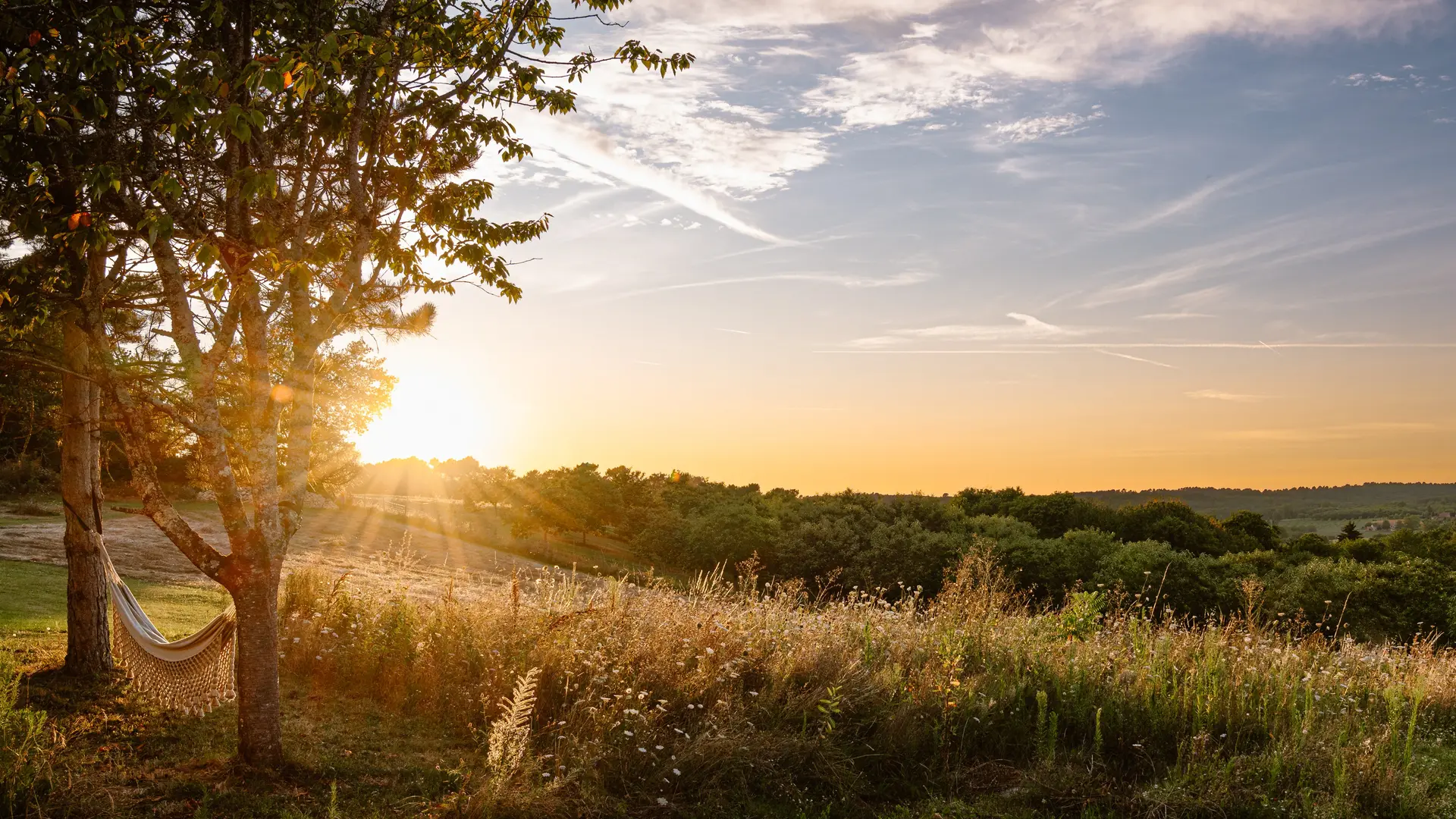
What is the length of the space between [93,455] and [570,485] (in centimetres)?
3339

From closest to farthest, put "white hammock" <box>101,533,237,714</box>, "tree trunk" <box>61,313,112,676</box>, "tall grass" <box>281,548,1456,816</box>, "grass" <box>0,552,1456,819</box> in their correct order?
"grass" <box>0,552,1456,819</box>
"tall grass" <box>281,548,1456,816</box>
"white hammock" <box>101,533,237,714</box>
"tree trunk" <box>61,313,112,676</box>

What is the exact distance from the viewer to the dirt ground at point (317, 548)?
1532 centimetres

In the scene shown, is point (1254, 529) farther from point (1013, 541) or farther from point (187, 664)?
point (187, 664)

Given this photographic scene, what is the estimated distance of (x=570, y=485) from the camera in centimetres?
4112

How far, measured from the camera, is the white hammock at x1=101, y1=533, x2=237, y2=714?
6.73 metres

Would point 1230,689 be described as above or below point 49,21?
below

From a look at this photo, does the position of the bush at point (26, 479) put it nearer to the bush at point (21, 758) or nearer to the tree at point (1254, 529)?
the bush at point (21, 758)

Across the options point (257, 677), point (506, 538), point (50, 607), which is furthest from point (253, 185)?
point (506, 538)

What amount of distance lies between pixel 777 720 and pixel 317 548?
978 inches

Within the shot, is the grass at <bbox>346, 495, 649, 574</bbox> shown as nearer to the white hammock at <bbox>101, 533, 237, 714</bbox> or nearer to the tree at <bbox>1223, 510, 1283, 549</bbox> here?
the tree at <bbox>1223, 510, 1283, 549</bbox>

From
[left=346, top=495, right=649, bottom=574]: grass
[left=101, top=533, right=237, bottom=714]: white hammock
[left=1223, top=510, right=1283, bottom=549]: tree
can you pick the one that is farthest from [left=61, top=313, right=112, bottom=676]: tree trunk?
[left=1223, top=510, right=1283, bottom=549]: tree

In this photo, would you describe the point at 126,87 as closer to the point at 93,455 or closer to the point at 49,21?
the point at 49,21

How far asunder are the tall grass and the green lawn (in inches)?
152

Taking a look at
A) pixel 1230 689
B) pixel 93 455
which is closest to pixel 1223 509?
pixel 1230 689
